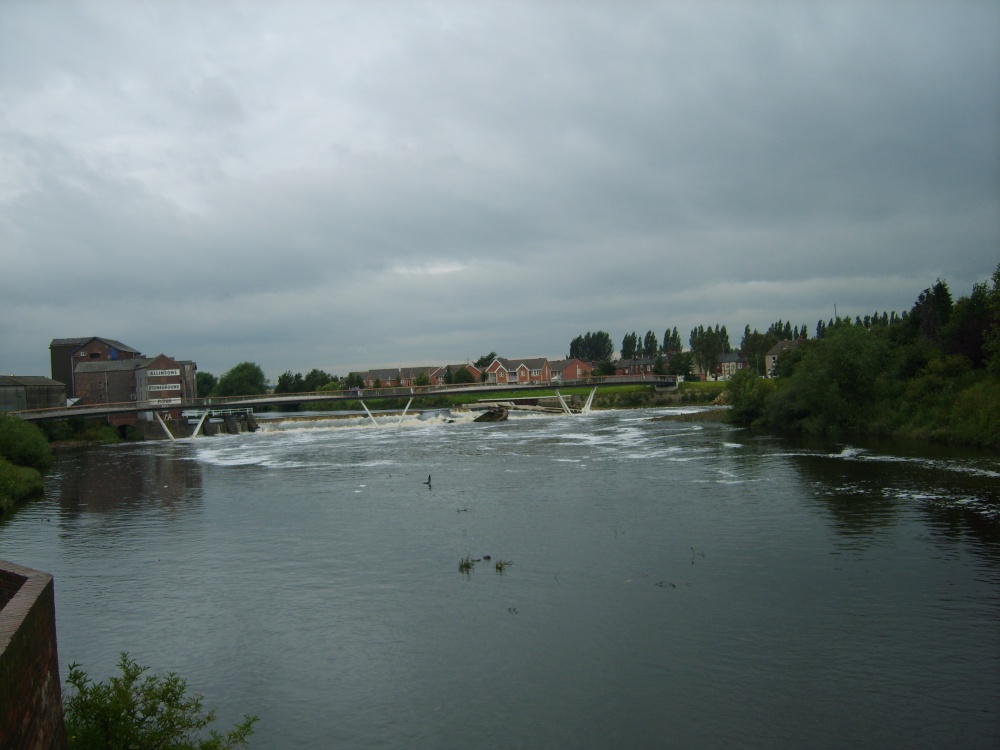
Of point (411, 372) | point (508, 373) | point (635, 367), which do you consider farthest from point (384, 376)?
point (635, 367)

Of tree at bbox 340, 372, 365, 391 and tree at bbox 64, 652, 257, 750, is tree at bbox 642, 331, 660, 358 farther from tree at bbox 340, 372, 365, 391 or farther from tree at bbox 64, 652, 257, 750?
tree at bbox 64, 652, 257, 750

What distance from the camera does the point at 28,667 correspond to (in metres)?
6.94

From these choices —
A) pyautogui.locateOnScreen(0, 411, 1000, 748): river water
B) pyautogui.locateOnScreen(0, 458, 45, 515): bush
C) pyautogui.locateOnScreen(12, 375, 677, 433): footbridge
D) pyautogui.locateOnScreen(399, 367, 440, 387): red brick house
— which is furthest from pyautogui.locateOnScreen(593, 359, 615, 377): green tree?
pyautogui.locateOnScreen(0, 458, 45, 515): bush

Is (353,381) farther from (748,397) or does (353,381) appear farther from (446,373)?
(748,397)

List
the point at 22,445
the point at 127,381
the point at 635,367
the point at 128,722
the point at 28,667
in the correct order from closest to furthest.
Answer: the point at 28,667 < the point at 128,722 < the point at 22,445 < the point at 127,381 < the point at 635,367

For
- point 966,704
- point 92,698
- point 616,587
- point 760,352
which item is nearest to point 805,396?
point 616,587

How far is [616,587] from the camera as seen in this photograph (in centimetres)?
1590

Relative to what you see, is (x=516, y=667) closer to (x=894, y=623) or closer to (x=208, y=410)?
(x=894, y=623)

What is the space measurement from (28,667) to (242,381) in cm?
13493

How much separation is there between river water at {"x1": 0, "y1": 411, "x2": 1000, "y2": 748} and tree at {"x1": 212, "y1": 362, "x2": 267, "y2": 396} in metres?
105

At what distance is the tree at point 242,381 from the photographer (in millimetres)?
133000

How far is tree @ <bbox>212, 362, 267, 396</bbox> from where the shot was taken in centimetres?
13300

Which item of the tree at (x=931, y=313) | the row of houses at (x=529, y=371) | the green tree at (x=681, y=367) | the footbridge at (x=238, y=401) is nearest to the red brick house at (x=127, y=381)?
the footbridge at (x=238, y=401)

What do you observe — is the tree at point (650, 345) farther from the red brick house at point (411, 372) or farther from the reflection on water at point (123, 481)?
the reflection on water at point (123, 481)
